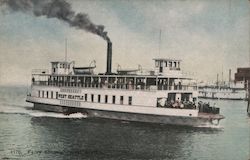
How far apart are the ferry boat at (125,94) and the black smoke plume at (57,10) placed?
0.39 metres

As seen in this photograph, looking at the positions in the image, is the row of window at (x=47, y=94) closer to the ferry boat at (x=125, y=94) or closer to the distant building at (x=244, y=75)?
the ferry boat at (x=125, y=94)

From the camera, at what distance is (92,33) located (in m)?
3.99

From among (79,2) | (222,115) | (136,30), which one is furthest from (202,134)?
(79,2)

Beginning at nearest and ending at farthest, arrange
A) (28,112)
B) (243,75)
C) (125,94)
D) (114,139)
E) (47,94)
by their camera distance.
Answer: (243,75) → (114,139) → (28,112) → (125,94) → (47,94)

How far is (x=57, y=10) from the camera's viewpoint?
3.93 metres

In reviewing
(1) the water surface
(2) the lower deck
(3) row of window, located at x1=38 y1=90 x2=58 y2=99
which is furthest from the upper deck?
(1) the water surface

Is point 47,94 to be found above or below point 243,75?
below

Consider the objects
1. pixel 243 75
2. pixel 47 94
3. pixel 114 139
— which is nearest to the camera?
pixel 243 75

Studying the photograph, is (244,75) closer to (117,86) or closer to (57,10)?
(117,86)

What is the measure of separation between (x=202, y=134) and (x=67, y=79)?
1775 mm

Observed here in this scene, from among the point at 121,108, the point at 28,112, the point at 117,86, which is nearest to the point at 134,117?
the point at 121,108

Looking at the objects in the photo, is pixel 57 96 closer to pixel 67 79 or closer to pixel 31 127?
pixel 67 79

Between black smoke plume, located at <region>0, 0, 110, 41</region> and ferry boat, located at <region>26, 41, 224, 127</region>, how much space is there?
1.26 ft

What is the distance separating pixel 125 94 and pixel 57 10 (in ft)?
4.46
